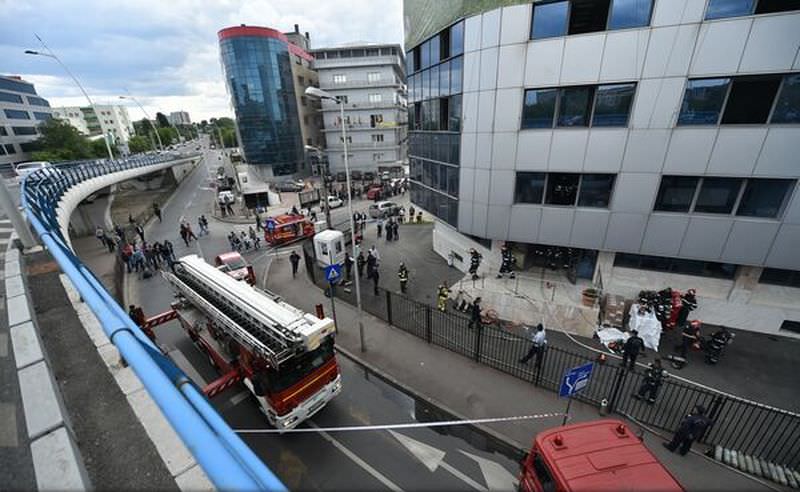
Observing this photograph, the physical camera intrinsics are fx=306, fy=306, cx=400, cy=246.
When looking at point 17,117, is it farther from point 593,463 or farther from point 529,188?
point 593,463

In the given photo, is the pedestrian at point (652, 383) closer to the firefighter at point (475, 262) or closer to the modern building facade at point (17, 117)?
the firefighter at point (475, 262)

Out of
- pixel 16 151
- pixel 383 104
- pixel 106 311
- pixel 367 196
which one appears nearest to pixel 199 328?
pixel 106 311

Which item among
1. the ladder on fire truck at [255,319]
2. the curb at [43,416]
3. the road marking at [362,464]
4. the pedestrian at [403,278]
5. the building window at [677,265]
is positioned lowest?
the road marking at [362,464]

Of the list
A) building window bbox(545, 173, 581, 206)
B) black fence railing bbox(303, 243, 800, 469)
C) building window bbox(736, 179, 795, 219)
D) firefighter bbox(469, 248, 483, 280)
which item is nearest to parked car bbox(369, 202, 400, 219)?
firefighter bbox(469, 248, 483, 280)

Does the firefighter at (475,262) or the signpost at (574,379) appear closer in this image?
the signpost at (574,379)

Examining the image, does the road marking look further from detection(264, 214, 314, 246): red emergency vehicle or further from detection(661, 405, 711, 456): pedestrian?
detection(264, 214, 314, 246): red emergency vehicle

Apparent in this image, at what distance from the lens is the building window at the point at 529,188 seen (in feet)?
44.7

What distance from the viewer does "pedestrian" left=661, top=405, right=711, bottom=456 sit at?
701cm

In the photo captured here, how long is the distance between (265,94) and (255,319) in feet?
168

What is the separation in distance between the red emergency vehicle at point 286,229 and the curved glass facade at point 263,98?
31538 mm

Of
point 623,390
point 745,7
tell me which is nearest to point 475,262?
point 623,390

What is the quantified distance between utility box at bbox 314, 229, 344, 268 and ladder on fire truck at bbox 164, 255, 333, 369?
8.65 metres

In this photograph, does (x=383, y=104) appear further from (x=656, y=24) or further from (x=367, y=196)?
(x=656, y=24)

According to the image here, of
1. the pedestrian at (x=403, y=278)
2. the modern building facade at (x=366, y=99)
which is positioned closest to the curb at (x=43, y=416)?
the pedestrian at (x=403, y=278)
